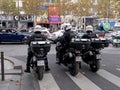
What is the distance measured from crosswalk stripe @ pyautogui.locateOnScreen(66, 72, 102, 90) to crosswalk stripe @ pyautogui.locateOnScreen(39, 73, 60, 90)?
0.67m

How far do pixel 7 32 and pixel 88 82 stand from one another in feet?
71.4

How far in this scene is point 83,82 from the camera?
1103cm

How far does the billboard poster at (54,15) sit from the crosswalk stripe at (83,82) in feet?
170

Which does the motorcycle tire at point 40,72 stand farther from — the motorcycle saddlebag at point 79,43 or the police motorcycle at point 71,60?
the motorcycle saddlebag at point 79,43

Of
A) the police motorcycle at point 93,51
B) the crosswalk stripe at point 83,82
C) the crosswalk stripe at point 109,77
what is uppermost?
the police motorcycle at point 93,51

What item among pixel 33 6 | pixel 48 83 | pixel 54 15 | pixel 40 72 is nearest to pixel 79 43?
pixel 40 72

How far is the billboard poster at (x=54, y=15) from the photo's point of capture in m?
64.1

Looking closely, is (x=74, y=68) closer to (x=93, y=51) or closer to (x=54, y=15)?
(x=93, y=51)

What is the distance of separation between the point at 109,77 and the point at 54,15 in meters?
53.9

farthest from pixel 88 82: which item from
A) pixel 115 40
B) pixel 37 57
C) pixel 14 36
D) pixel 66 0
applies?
pixel 66 0

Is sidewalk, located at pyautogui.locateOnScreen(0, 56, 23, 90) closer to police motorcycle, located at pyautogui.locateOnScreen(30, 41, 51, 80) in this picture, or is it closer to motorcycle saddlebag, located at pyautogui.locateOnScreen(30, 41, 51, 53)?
police motorcycle, located at pyautogui.locateOnScreen(30, 41, 51, 80)

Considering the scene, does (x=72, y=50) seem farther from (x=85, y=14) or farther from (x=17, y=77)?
(x=85, y=14)

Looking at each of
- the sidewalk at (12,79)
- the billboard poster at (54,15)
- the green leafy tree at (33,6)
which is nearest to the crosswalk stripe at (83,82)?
the sidewalk at (12,79)

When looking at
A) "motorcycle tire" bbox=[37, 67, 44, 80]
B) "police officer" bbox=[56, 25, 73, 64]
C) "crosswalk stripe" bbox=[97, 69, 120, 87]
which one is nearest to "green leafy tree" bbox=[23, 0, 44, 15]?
"police officer" bbox=[56, 25, 73, 64]
